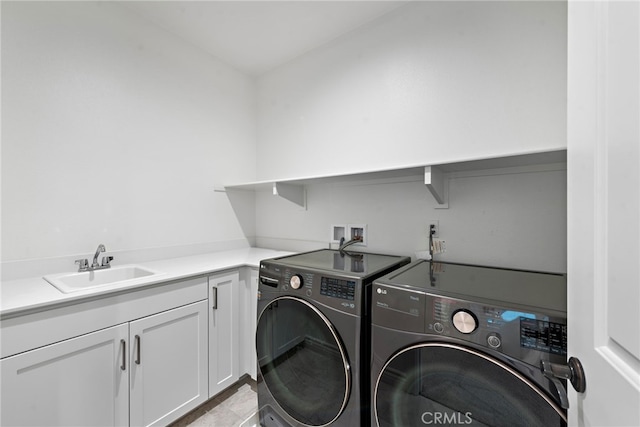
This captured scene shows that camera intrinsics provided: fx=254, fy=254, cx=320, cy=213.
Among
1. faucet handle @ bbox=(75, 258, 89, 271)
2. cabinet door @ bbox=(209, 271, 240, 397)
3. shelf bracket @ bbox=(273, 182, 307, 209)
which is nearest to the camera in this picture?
faucet handle @ bbox=(75, 258, 89, 271)

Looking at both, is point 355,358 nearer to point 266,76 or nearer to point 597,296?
point 597,296

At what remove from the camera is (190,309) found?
1490 millimetres

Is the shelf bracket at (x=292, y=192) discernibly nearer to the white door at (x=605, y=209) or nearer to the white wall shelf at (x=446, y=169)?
the white wall shelf at (x=446, y=169)

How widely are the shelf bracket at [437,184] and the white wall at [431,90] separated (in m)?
0.10

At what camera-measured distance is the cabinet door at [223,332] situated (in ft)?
5.25

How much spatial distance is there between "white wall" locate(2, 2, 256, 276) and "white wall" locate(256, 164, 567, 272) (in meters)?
1.11

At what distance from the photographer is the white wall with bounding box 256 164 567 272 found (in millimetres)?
1247

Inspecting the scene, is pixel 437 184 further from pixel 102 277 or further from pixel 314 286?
pixel 102 277

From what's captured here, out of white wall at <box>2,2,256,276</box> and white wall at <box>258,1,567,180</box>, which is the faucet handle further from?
white wall at <box>258,1,567,180</box>

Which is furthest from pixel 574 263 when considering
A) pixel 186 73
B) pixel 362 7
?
pixel 186 73

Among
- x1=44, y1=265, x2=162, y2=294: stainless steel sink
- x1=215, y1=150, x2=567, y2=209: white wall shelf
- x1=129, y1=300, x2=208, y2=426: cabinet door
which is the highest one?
x1=215, y1=150, x2=567, y2=209: white wall shelf

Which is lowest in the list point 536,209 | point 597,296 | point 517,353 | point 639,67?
point 517,353

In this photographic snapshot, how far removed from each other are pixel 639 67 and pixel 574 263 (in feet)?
1.21

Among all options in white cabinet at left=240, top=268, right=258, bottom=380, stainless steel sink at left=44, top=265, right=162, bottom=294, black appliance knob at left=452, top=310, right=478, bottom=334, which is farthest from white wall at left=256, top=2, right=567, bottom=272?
stainless steel sink at left=44, top=265, right=162, bottom=294
